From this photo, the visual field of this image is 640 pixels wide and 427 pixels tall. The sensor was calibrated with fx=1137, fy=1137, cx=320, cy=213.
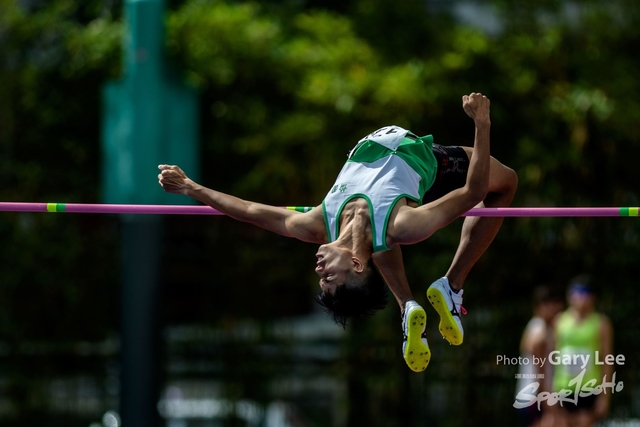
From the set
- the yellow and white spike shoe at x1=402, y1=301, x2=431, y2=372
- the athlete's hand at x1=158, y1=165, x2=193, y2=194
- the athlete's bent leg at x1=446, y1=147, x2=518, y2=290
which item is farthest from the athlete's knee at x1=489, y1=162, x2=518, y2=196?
the athlete's hand at x1=158, y1=165, x2=193, y2=194

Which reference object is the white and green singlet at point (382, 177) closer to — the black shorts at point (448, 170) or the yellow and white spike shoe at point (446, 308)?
the black shorts at point (448, 170)

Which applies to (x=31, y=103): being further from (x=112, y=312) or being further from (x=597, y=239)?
(x=597, y=239)

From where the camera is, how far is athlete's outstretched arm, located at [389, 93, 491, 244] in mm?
5793

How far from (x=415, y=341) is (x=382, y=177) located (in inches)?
35.6

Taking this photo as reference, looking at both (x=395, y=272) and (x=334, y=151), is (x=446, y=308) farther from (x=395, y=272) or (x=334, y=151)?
(x=334, y=151)

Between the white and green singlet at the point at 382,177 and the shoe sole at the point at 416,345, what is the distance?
500 mm

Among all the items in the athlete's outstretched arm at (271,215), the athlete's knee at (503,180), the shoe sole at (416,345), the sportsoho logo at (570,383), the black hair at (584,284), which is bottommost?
the sportsoho logo at (570,383)

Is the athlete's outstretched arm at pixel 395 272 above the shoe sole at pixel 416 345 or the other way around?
above

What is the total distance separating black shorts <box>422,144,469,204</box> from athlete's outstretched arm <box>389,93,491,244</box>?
63 cm

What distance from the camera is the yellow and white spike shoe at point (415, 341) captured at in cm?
612

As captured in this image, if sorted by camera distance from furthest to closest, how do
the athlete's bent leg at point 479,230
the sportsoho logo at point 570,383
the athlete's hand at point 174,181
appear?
the sportsoho logo at point 570,383, the athlete's bent leg at point 479,230, the athlete's hand at point 174,181

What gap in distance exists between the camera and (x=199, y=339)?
1072 centimetres

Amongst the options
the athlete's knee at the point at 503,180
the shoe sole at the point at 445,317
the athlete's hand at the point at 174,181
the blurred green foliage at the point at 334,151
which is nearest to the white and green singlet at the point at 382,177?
the athlete's knee at the point at 503,180

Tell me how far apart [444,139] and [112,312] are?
3.55m
